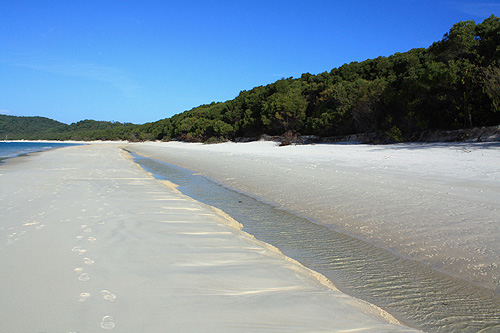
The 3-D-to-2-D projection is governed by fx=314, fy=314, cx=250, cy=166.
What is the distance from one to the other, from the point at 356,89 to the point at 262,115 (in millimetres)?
15606

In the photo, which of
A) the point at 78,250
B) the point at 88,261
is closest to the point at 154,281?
the point at 88,261

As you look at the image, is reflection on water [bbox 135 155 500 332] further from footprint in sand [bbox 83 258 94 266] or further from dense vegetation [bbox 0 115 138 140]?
dense vegetation [bbox 0 115 138 140]

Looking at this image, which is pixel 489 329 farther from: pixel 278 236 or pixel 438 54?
pixel 438 54

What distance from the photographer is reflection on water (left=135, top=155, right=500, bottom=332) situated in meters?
2.73

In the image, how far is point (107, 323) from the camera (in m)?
2.10

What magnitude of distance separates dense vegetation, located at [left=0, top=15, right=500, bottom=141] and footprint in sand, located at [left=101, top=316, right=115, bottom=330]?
20.9 meters

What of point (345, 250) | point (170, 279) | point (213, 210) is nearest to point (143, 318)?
point (170, 279)

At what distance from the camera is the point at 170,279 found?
2.93 m

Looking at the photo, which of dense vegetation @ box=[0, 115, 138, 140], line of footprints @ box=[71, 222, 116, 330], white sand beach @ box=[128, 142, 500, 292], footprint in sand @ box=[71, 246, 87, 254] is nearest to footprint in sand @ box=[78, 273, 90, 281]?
line of footprints @ box=[71, 222, 116, 330]

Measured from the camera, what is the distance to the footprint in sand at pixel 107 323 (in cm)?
205

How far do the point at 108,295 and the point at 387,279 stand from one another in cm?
287

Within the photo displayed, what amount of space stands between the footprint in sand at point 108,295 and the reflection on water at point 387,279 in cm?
220

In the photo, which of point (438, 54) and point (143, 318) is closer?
point (143, 318)

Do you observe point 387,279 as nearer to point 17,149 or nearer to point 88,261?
point 88,261
